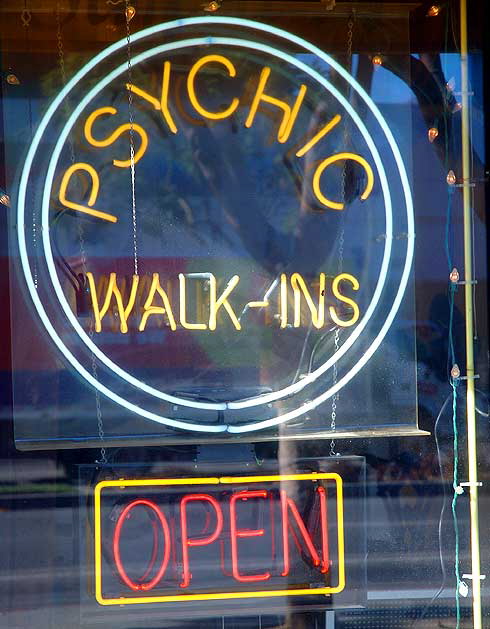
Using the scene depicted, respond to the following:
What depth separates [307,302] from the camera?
12.7ft

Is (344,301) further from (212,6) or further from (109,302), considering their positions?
(212,6)

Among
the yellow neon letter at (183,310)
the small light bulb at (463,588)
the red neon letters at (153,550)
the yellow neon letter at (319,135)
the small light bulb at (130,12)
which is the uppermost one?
the small light bulb at (130,12)

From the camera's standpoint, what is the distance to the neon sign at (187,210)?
3787mm

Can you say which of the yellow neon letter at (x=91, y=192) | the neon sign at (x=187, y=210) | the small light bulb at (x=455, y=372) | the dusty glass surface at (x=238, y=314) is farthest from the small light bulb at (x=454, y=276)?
the yellow neon letter at (x=91, y=192)

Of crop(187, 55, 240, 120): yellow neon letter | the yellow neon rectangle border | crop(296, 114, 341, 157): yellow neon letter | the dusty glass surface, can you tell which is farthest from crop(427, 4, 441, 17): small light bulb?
the yellow neon rectangle border

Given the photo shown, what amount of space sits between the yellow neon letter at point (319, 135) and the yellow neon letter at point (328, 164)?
0.08 metres

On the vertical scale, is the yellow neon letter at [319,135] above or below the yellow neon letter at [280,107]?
below

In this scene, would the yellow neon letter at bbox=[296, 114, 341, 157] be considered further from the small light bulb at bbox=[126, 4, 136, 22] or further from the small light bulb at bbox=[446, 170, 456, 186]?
the small light bulb at bbox=[126, 4, 136, 22]

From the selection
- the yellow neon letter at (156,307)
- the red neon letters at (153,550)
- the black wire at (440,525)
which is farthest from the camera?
the black wire at (440,525)

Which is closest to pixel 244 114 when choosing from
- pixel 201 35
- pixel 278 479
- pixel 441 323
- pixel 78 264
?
pixel 201 35

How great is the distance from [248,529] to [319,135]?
1634 millimetres

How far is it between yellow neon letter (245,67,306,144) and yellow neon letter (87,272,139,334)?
825 mm

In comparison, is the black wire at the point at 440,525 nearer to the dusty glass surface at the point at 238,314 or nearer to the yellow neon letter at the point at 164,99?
the dusty glass surface at the point at 238,314

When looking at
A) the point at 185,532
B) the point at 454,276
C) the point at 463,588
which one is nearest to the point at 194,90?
the point at 454,276
